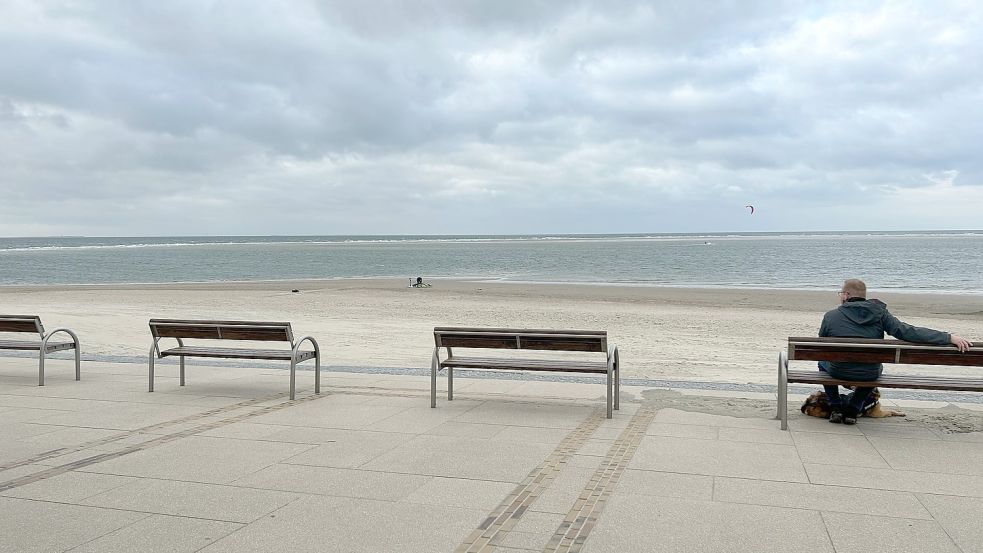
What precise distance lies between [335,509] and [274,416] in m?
2.67

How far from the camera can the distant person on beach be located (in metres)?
6.12

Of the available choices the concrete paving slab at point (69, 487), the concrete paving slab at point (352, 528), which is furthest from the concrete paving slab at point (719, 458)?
the concrete paving slab at point (69, 487)

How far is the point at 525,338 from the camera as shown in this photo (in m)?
6.89

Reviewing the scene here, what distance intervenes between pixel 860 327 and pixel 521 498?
12.0ft

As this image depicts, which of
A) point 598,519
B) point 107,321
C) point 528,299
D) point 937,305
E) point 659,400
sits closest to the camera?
point 598,519

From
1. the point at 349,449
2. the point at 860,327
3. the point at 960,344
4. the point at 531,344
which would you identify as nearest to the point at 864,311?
the point at 860,327

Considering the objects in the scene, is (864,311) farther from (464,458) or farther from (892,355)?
(464,458)

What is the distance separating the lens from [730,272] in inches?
1817

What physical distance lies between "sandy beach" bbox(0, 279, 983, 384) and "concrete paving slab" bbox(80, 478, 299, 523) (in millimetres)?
5492

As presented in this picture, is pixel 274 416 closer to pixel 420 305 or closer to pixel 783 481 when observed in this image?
pixel 783 481

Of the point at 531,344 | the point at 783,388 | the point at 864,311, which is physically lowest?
the point at 783,388

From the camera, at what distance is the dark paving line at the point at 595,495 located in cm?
372

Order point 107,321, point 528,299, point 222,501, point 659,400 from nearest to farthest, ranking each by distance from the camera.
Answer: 1. point 222,501
2. point 659,400
3. point 107,321
4. point 528,299

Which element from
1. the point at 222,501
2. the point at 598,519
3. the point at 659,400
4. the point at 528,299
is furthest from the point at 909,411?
the point at 528,299
